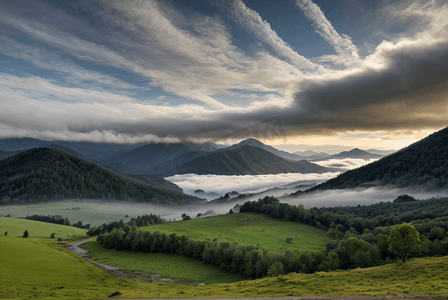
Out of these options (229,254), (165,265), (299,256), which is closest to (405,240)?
(299,256)

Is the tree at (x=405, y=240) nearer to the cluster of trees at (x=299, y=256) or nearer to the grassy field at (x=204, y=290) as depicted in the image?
the cluster of trees at (x=299, y=256)

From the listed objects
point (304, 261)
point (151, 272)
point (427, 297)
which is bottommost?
point (151, 272)

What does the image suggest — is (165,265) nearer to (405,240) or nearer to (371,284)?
(371,284)

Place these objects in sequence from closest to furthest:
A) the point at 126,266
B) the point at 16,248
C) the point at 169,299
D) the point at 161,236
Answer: the point at 169,299
the point at 16,248
the point at 126,266
the point at 161,236

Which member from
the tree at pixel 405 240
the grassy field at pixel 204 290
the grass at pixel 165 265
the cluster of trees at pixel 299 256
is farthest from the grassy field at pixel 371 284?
the grass at pixel 165 265

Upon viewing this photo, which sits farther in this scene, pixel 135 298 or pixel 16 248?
pixel 16 248

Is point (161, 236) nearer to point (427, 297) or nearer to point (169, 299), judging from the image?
point (169, 299)

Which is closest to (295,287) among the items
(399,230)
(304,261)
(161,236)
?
(399,230)
